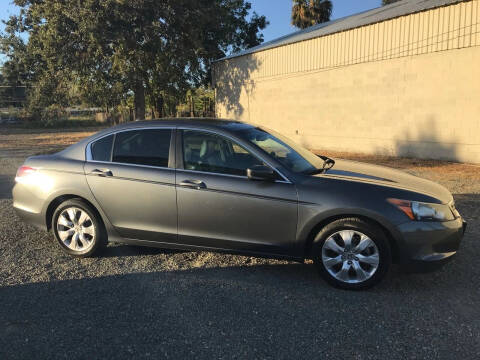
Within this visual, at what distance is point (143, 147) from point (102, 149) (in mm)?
542

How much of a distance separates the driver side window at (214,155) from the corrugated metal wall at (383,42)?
34.3 feet

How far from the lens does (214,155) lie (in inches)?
165

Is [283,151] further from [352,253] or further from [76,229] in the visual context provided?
[76,229]

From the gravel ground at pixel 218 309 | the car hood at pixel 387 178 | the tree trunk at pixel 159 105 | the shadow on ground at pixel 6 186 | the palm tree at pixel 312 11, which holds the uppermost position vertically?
the palm tree at pixel 312 11

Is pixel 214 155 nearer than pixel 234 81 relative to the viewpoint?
Yes

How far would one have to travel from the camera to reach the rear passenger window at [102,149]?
15.1ft

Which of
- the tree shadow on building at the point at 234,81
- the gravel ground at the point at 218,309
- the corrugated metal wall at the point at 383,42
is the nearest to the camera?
the gravel ground at the point at 218,309

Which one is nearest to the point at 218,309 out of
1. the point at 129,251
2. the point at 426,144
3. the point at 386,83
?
the point at 129,251

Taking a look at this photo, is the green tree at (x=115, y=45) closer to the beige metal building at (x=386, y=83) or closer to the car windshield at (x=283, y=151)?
the beige metal building at (x=386, y=83)

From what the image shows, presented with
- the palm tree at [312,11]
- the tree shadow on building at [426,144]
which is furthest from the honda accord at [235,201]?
the palm tree at [312,11]

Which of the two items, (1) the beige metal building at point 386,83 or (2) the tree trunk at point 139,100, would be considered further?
(2) the tree trunk at point 139,100

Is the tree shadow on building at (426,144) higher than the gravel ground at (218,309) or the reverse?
higher

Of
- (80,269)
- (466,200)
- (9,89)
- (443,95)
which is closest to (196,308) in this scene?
(80,269)

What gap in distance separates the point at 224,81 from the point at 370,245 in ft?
67.3
